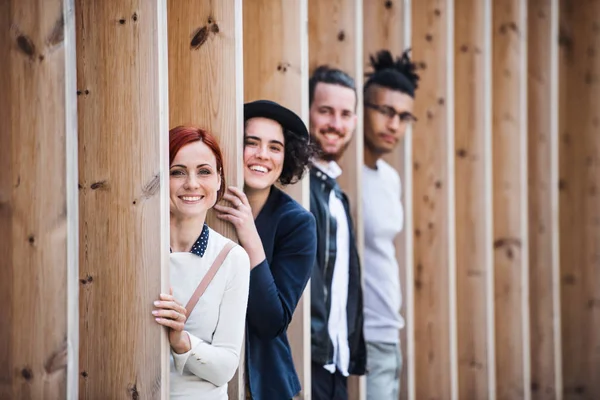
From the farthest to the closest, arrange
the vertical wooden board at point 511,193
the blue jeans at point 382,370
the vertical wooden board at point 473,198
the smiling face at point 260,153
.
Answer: the vertical wooden board at point 511,193
the vertical wooden board at point 473,198
the blue jeans at point 382,370
the smiling face at point 260,153

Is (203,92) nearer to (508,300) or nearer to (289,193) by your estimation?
(289,193)

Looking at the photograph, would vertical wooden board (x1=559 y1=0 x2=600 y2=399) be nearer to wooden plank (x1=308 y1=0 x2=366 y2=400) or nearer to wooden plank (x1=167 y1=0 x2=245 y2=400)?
wooden plank (x1=308 y1=0 x2=366 y2=400)

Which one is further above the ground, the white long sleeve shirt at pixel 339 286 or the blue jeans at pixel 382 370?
the white long sleeve shirt at pixel 339 286

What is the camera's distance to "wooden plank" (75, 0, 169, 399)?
114 inches

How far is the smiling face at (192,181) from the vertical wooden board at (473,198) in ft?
6.77

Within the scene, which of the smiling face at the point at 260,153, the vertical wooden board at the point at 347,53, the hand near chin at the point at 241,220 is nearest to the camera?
the hand near chin at the point at 241,220

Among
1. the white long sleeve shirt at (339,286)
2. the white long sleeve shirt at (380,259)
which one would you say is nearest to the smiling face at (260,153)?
the white long sleeve shirt at (339,286)

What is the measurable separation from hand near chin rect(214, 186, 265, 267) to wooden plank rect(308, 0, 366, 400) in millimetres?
850

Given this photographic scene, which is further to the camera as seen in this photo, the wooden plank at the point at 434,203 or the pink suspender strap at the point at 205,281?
the wooden plank at the point at 434,203

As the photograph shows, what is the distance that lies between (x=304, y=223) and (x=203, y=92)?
22.7 inches

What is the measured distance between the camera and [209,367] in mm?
3029

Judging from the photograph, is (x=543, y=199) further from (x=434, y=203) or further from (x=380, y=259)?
(x=380, y=259)

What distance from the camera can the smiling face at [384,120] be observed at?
427 cm

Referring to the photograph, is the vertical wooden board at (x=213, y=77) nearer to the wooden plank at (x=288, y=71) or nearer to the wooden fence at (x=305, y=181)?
the wooden fence at (x=305, y=181)
